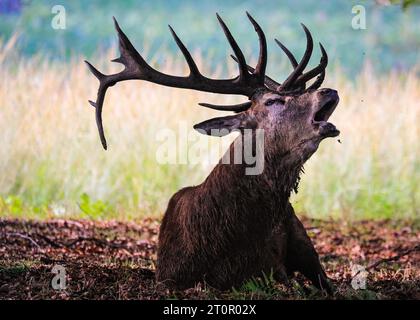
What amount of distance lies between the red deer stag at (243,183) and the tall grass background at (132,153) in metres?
3.80

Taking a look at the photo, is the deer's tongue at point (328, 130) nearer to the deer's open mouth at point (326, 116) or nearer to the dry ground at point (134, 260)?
the deer's open mouth at point (326, 116)

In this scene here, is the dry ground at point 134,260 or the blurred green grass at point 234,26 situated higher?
the blurred green grass at point 234,26

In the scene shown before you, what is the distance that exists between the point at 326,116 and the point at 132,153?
211 inches

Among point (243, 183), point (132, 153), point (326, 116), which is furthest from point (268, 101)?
point (132, 153)

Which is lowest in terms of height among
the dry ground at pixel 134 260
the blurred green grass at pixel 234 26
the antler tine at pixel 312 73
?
the dry ground at pixel 134 260

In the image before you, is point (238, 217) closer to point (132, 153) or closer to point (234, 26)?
point (132, 153)

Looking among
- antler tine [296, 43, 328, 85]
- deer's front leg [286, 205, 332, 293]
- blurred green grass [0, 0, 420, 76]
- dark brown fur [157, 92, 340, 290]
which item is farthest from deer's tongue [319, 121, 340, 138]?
blurred green grass [0, 0, 420, 76]

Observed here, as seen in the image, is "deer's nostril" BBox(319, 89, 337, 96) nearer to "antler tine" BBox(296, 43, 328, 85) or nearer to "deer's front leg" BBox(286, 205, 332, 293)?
"antler tine" BBox(296, 43, 328, 85)

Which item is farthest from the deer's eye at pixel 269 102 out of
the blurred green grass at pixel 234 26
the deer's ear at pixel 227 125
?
the blurred green grass at pixel 234 26

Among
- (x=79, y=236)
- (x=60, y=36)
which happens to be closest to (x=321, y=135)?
(x=79, y=236)

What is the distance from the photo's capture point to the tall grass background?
1046 centimetres

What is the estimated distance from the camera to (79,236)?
8.34 meters

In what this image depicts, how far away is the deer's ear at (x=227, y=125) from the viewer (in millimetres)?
5871
